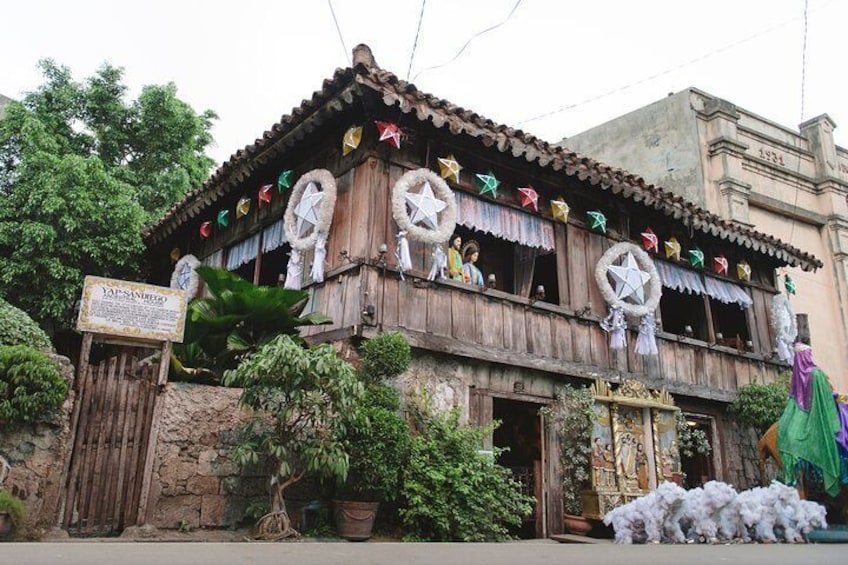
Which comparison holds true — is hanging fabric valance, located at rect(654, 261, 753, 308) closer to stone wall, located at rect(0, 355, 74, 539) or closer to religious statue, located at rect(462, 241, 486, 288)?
religious statue, located at rect(462, 241, 486, 288)

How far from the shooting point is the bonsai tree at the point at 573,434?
31.1ft

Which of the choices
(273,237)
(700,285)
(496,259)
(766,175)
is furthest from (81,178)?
(766,175)

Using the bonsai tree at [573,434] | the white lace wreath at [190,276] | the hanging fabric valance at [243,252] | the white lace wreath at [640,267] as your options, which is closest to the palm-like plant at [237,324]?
the hanging fabric valance at [243,252]

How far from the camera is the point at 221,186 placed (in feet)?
36.6

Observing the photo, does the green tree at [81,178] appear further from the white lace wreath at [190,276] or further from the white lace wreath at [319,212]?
the white lace wreath at [319,212]

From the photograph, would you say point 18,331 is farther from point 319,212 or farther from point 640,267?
point 640,267

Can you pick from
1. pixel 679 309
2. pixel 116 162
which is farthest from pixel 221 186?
pixel 679 309

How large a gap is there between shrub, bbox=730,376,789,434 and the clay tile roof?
275 centimetres

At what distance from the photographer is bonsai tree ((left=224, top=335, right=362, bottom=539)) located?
21.4 feet

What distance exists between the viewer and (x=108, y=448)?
6.67 metres

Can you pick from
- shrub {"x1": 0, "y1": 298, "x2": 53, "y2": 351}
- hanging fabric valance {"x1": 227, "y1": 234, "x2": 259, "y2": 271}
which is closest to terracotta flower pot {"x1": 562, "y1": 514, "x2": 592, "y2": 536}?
hanging fabric valance {"x1": 227, "y1": 234, "x2": 259, "y2": 271}

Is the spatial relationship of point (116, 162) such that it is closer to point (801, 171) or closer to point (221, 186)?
point (221, 186)

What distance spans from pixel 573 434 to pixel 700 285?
4.80 meters

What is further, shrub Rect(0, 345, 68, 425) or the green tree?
the green tree
